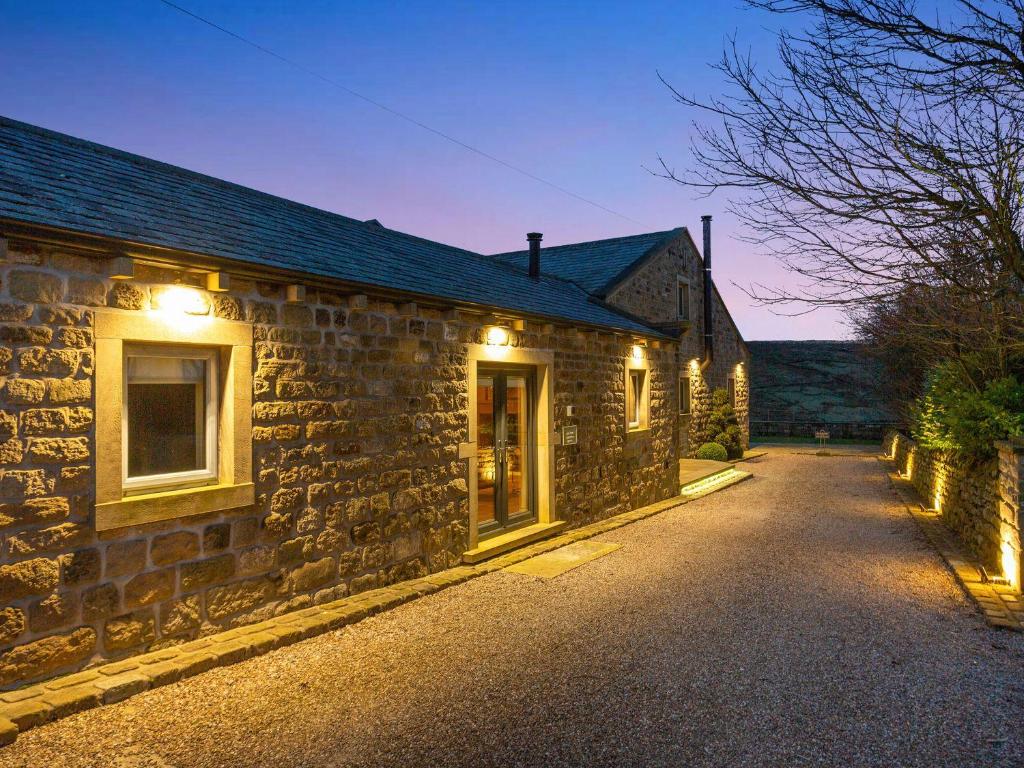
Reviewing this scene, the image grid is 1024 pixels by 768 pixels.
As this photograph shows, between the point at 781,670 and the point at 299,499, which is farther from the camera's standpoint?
the point at 299,499

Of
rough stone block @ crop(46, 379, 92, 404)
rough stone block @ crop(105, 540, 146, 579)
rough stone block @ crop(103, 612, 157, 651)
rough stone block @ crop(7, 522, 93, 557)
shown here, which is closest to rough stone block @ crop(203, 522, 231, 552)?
rough stone block @ crop(105, 540, 146, 579)

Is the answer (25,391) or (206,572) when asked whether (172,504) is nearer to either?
(206,572)

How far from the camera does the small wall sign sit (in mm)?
9938

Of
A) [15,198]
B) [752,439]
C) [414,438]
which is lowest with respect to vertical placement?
[752,439]

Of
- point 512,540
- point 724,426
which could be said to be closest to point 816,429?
point 724,426

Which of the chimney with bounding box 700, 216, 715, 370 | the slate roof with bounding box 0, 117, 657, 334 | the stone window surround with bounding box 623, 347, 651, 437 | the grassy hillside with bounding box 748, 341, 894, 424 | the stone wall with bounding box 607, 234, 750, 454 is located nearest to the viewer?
the slate roof with bounding box 0, 117, 657, 334

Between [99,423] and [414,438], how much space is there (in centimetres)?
318

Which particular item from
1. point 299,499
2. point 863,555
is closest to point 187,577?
point 299,499

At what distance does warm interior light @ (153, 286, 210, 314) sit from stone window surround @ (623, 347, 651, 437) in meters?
8.01

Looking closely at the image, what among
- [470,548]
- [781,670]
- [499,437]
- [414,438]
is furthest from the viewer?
[499,437]

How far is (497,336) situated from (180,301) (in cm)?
418

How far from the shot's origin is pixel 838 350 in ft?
116

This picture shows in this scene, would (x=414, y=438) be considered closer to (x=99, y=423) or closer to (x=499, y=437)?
(x=499, y=437)

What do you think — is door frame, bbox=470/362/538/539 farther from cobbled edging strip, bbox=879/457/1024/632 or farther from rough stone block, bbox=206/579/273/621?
cobbled edging strip, bbox=879/457/1024/632
